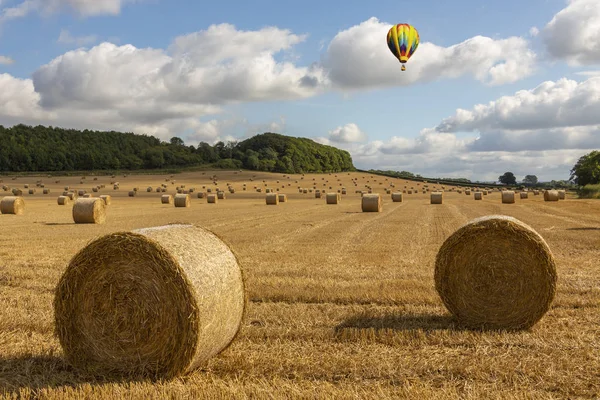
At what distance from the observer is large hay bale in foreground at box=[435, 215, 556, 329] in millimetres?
8758

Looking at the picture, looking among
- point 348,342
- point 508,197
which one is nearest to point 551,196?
point 508,197

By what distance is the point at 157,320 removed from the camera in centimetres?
671

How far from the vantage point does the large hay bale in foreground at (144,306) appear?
259 inches

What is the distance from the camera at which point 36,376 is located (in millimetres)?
6555

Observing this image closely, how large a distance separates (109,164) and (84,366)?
9586cm

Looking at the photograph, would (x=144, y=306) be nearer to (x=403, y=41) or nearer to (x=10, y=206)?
(x=10, y=206)

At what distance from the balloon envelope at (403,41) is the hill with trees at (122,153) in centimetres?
6310

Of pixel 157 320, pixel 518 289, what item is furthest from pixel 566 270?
pixel 157 320

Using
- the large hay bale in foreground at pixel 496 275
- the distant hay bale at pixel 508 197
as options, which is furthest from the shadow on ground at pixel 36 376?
the distant hay bale at pixel 508 197

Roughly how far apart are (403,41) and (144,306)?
115 feet

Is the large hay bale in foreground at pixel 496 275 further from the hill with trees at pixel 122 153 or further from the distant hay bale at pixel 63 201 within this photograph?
the hill with trees at pixel 122 153

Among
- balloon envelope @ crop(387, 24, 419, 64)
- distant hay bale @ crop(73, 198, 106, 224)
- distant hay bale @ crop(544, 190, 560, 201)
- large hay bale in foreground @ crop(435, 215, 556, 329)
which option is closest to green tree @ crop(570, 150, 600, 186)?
distant hay bale @ crop(544, 190, 560, 201)

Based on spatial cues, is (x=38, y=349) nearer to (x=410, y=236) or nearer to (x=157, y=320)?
(x=157, y=320)

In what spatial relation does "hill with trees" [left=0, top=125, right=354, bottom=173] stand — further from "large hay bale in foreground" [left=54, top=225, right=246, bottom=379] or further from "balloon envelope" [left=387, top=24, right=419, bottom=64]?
"large hay bale in foreground" [left=54, top=225, right=246, bottom=379]
